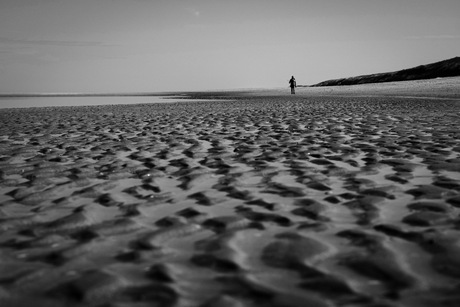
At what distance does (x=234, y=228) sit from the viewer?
3861mm

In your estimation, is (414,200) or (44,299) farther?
(414,200)

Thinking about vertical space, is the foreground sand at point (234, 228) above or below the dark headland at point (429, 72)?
below

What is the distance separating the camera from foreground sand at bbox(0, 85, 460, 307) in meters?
2.67

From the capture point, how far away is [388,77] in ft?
341

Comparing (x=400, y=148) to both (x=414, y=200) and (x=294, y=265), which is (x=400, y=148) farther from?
(x=294, y=265)

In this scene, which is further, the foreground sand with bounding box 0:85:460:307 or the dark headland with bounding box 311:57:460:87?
the dark headland with bounding box 311:57:460:87

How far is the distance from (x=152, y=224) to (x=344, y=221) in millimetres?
1913

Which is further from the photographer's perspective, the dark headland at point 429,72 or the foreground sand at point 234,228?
the dark headland at point 429,72

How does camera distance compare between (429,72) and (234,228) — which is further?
(429,72)

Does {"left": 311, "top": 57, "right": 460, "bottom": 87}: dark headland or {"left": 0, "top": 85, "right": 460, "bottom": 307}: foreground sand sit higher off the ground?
{"left": 311, "top": 57, "right": 460, "bottom": 87}: dark headland

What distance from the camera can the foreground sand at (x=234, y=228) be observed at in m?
2.67

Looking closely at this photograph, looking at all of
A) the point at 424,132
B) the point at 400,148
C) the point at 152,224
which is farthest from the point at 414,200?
the point at 424,132

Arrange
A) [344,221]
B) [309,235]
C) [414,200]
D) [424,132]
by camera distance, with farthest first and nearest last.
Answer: [424,132], [414,200], [344,221], [309,235]

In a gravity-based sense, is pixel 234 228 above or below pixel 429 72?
below
